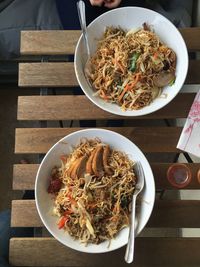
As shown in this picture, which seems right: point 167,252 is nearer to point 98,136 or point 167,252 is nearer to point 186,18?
point 98,136

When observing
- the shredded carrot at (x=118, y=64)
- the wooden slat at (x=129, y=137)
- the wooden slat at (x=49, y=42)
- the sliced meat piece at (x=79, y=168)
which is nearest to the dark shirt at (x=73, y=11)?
the wooden slat at (x=49, y=42)

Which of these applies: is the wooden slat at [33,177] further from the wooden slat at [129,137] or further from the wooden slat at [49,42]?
the wooden slat at [49,42]


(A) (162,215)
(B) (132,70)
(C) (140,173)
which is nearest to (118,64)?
(B) (132,70)

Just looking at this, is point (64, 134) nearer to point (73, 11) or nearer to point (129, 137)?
point (129, 137)

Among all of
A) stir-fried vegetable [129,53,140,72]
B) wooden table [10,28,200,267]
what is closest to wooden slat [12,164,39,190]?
wooden table [10,28,200,267]

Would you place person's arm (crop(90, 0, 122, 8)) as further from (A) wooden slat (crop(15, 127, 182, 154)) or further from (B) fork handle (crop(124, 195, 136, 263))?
(B) fork handle (crop(124, 195, 136, 263))

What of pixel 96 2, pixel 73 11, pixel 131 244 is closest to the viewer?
pixel 131 244

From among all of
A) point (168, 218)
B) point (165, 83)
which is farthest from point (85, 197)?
point (165, 83)
